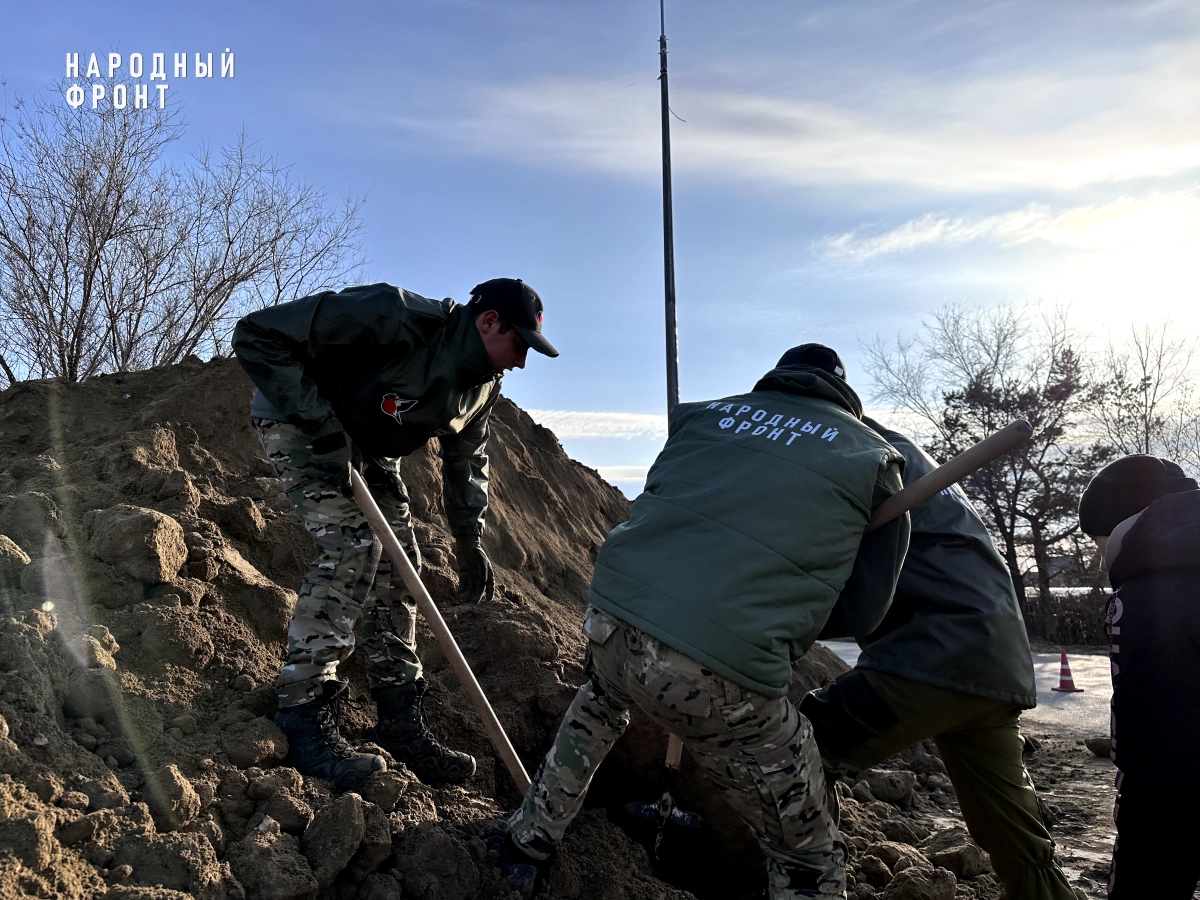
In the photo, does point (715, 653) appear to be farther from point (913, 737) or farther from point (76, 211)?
point (76, 211)

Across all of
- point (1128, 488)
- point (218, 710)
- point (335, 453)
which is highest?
point (335, 453)

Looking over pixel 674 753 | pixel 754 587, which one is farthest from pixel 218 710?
pixel 754 587

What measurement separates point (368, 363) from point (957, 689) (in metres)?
2.46

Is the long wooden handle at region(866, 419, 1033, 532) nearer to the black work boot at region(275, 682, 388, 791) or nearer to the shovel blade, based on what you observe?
the shovel blade

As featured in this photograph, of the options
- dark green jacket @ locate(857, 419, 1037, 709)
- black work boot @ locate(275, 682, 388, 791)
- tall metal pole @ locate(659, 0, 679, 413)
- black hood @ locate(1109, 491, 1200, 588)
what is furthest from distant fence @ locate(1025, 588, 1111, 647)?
black work boot @ locate(275, 682, 388, 791)

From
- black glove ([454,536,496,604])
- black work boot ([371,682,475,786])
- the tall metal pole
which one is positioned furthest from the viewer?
the tall metal pole

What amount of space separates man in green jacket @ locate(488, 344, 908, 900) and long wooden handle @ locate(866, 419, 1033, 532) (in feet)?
0.13

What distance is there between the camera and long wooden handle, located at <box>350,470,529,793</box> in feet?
11.1

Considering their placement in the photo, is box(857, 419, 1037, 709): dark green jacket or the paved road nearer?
box(857, 419, 1037, 709): dark green jacket

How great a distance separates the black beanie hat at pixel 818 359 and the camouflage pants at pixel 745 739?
1087 millimetres

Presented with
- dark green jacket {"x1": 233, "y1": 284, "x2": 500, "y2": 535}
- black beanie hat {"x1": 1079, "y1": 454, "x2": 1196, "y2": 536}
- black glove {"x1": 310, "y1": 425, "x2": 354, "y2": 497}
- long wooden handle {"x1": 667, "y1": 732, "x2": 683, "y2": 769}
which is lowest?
long wooden handle {"x1": 667, "y1": 732, "x2": 683, "y2": 769}

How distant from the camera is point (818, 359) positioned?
2992mm

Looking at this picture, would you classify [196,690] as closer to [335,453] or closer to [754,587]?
[335,453]

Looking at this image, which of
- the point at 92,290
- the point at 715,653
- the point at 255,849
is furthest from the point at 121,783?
the point at 92,290
